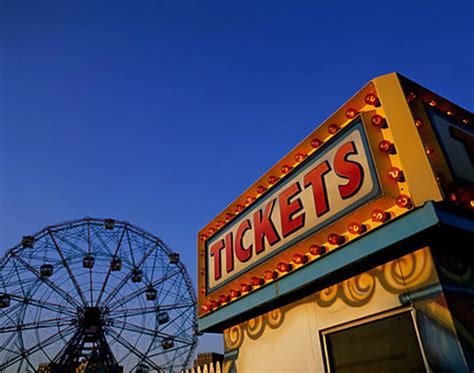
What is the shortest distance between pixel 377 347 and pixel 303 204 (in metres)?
2.23

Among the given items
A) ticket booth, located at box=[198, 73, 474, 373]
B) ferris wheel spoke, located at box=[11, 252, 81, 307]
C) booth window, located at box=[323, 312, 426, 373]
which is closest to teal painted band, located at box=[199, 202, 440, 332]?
ticket booth, located at box=[198, 73, 474, 373]

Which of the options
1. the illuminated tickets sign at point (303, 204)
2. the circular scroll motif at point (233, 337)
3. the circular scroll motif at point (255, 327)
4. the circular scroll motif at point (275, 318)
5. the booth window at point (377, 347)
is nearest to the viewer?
the booth window at point (377, 347)

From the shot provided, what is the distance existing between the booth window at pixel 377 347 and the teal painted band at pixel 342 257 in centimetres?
80

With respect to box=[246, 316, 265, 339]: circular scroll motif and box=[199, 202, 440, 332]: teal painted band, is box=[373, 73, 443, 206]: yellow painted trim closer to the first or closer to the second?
box=[199, 202, 440, 332]: teal painted band

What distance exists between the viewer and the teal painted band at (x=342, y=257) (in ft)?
13.7

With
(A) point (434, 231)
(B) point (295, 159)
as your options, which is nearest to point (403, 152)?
(A) point (434, 231)

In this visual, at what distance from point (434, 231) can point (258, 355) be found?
13.3ft

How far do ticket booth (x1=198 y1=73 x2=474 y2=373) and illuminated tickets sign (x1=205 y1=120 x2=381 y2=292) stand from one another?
21 mm

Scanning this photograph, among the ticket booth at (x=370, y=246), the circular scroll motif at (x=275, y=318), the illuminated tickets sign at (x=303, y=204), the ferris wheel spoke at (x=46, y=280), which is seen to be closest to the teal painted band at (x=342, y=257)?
the ticket booth at (x=370, y=246)

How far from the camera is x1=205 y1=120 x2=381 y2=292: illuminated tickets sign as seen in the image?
16.9 ft

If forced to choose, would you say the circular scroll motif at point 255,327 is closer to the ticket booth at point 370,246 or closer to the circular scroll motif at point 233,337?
the ticket booth at point 370,246

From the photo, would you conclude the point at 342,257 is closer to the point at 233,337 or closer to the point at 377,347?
the point at 377,347

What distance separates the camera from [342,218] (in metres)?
5.21

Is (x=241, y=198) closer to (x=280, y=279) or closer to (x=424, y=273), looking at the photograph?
(x=280, y=279)
